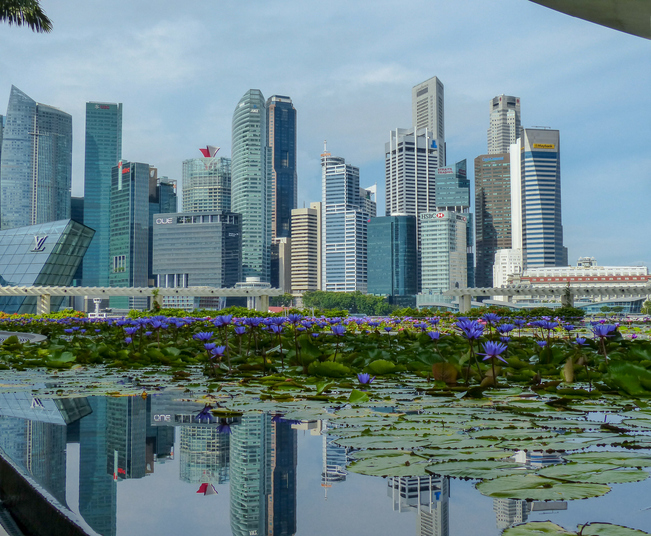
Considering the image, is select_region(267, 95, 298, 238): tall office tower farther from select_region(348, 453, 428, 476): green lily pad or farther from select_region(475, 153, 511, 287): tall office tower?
select_region(348, 453, 428, 476): green lily pad

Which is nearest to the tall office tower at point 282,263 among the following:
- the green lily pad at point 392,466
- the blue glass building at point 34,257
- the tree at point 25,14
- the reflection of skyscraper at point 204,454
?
the blue glass building at point 34,257

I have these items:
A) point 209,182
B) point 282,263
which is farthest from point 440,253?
point 209,182

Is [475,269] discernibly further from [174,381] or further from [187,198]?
[174,381]

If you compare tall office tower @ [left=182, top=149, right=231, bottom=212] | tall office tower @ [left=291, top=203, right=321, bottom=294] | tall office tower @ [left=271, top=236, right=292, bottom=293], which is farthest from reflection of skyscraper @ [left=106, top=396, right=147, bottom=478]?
tall office tower @ [left=182, top=149, right=231, bottom=212]

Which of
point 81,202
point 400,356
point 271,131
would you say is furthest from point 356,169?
point 400,356

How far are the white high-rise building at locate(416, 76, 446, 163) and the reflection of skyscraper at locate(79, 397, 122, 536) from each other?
7123 inches

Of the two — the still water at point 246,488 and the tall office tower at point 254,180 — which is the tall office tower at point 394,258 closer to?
the tall office tower at point 254,180

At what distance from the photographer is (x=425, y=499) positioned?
122 centimetres

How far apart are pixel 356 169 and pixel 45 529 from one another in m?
168

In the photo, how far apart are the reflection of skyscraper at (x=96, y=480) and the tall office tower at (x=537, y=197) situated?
15228cm

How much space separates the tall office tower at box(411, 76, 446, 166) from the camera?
18062 cm

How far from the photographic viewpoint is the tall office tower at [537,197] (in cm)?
14238

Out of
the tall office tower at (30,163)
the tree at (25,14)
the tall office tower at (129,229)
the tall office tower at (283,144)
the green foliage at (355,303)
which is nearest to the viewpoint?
the tree at (25,14)

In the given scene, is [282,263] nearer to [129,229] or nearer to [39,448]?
[129,229]
